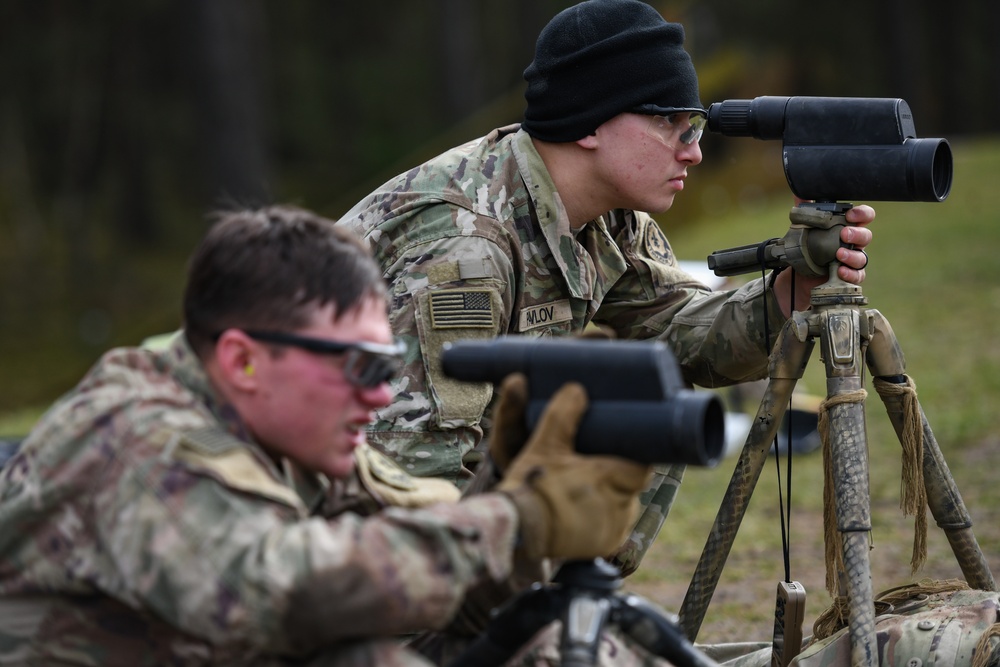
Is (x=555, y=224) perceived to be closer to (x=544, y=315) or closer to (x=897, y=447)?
(x=544, y=315)

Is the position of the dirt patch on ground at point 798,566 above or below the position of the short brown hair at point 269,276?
below

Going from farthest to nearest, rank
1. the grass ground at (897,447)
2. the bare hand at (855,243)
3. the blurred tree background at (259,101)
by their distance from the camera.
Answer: the blurred tree background at (259,101) → the grass ground at (897,447) → the bare hand at (855,243)

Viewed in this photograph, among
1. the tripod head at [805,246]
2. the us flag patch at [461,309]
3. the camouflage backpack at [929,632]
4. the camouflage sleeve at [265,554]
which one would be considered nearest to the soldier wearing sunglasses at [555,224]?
the us flag patch at [461,309]

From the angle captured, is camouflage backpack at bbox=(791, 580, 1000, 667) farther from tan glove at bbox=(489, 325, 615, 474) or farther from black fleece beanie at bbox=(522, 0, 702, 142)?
black fleece beanie at bbox=(522, 0, 702, 142)

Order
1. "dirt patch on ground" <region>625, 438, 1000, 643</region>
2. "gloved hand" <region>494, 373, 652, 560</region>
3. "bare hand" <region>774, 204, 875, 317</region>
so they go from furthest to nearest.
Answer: "dirt patch on ground" <region>625, 438, 1000, 643</region>, "bare hand" <region>774, 204, 875, 317</region>, "gloved hand" <region>494, 373, 652, 560</region>

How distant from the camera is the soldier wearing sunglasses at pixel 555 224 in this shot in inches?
128

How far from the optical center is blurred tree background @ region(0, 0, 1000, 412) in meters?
17.1

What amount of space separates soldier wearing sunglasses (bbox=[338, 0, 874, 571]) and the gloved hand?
115 cm

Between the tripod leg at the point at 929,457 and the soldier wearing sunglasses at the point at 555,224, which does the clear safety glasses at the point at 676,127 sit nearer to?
the soldier wearing sunglasses at the point at 555,224

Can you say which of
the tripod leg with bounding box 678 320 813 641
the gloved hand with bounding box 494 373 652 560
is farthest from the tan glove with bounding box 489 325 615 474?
A: the tripod leg with bounding box 678 320 813 641

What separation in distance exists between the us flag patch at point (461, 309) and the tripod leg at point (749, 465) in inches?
28.5

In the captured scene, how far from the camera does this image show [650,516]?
3.68m

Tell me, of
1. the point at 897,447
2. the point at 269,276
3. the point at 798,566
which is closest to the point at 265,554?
the point at 269,276

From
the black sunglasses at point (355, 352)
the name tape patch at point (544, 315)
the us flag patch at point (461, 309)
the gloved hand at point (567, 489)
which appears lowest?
the name tape patch at point (544, 315)
